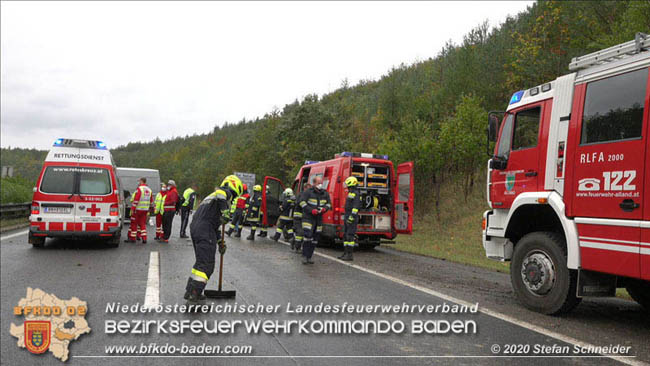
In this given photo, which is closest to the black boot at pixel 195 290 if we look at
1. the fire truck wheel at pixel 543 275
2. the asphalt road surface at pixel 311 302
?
the asphalt road surface at pixel 311 302

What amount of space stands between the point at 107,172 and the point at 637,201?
436 inches

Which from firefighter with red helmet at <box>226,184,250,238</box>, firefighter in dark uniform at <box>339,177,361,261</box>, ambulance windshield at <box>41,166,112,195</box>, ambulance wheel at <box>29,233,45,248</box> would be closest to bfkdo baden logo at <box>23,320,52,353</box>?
firefighter in dark uniform at <box>339,177,361,261</box>

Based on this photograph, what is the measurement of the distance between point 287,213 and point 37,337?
11.4 metres

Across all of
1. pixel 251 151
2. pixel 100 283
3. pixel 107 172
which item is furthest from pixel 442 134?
pixel 251 151

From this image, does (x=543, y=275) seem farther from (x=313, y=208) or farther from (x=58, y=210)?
(x=58, y=210)

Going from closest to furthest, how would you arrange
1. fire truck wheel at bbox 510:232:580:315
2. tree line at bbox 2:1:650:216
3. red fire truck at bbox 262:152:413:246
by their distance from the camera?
fire truck wheel at bbox 510:232:580:315, red fire truck at bbox 262:152:413:246, tree line at bbox 2:1:650:216

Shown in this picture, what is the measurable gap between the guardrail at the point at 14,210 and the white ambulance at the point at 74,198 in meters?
7.82

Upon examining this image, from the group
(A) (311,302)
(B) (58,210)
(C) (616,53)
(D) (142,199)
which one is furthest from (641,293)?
(D) (142,199)

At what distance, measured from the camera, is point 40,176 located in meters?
11.4

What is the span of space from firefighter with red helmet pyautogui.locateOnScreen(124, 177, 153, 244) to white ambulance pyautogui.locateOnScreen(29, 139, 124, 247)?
1.24 meters

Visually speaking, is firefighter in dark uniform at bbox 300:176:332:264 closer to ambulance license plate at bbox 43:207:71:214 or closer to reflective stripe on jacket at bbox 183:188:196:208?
ambulance license plate at bbox 43:207:71:214

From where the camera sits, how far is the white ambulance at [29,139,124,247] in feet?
36.5

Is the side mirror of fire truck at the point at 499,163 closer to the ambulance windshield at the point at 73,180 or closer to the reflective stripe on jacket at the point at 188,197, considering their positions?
the ambulance windshield at the point at 73,180

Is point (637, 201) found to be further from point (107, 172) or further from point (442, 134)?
point (442, 134)
